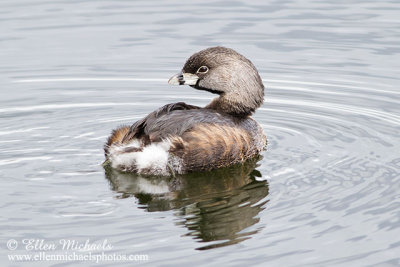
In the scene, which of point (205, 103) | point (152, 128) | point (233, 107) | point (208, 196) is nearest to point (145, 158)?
point (152, 128)

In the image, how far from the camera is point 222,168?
324 inches

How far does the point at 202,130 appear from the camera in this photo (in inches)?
310

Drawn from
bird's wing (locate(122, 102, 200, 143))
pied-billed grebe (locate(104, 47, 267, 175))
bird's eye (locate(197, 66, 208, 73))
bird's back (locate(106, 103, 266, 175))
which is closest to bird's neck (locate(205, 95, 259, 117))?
pied-billed grebe (locate(104, 47, 267, 175))

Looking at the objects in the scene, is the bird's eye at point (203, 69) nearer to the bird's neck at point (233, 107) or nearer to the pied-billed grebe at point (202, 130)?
the pied-billed grebe at point (202, 130)

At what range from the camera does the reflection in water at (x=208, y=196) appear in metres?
6.76

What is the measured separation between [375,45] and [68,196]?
260 inches

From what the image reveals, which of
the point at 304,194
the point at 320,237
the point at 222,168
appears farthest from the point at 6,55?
the point at 320,237

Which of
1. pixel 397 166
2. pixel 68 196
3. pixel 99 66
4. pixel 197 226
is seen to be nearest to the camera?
pixel 197 226

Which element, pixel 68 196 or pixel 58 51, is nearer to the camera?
pixel 68 196

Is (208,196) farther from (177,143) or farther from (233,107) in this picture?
(233,107)

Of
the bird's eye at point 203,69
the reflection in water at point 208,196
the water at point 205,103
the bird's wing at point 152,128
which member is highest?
the bird's eye at point 203,69

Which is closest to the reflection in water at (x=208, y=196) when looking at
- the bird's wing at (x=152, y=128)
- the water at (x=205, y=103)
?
the water at (x=205, y=103)

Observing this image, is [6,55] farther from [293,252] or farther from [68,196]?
[293,252]

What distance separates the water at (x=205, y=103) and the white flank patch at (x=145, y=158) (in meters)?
0.12
